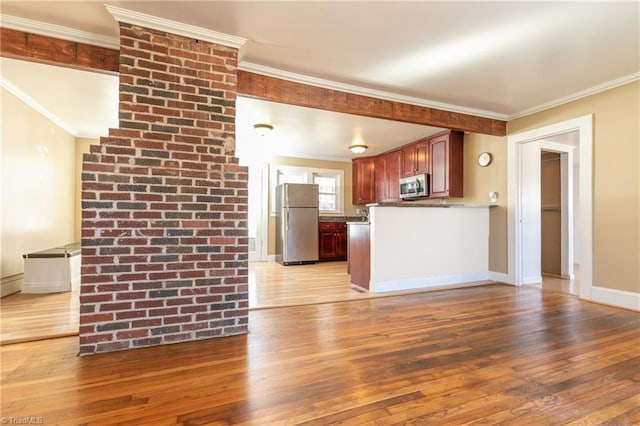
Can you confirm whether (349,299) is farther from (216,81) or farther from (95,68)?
(95,68)

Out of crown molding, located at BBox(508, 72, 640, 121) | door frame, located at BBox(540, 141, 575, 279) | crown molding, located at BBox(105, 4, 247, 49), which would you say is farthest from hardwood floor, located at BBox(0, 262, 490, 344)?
door frame, located at BBox(540, 141, 575, 279)

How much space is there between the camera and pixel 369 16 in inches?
82.9

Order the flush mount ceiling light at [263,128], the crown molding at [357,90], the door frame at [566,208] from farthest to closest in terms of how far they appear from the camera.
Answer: the door frame at [566,208] < the flush mount ceiling light at [263,128] < the crown molding at [357,90]

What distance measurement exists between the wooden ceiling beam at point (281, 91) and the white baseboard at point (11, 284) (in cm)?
254

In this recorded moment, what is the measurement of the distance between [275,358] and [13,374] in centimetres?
147

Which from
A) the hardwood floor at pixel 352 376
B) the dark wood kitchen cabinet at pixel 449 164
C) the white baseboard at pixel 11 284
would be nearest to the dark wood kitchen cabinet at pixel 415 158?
the dark wood kitchen cabinet at pixel 449 164

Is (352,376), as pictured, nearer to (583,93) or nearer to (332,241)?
(583,93)

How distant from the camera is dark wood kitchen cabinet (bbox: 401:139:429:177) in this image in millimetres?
5254

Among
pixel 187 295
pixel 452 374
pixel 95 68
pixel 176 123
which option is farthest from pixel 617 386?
pixel 95 68

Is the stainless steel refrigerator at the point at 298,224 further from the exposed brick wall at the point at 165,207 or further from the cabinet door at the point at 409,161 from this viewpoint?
the exposed brick wall at the point at 165,207

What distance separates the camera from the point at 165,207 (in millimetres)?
2154

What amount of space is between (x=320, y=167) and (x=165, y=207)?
4879 mm

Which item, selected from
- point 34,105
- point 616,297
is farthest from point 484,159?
point 34,105

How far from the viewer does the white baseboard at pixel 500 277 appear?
414 centimetres
